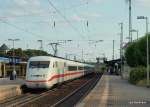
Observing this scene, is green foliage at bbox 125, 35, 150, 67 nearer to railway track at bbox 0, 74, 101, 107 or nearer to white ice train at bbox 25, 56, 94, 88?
railway track at bbox 0, 74, 101, 107

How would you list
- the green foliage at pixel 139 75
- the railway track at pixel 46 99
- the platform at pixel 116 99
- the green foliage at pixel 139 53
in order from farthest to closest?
the green foliage at pixel 139 53 < the green foliage at pixel 139 75 < the railway track at pixel 46 99 < the platform at pixel 116 99

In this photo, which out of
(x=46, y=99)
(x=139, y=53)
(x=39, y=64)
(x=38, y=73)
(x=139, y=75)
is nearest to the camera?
(x=46, y=99)

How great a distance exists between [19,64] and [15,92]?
5618 centimetres

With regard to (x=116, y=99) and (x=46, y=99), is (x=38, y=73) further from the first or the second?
→ (x=116, y=99)

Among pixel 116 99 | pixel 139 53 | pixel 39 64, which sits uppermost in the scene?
pixel 139 53

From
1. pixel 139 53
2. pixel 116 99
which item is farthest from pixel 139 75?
pixel 116 99

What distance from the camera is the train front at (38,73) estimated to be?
3462 cm

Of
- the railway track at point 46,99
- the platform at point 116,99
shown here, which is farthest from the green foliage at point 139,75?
the platform at point 116,99

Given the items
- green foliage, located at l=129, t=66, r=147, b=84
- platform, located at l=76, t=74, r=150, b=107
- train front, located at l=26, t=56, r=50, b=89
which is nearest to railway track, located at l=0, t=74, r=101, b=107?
train front, located at l=26, t=56, r=50, b=89

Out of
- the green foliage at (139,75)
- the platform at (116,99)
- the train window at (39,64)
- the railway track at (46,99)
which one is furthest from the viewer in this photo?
the green foliage at (139,75)

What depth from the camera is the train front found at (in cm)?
3462

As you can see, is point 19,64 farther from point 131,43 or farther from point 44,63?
point 44,63

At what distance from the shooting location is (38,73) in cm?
3509

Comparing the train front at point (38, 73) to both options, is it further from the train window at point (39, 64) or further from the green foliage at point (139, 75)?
the green foliage at point (139, 75)
